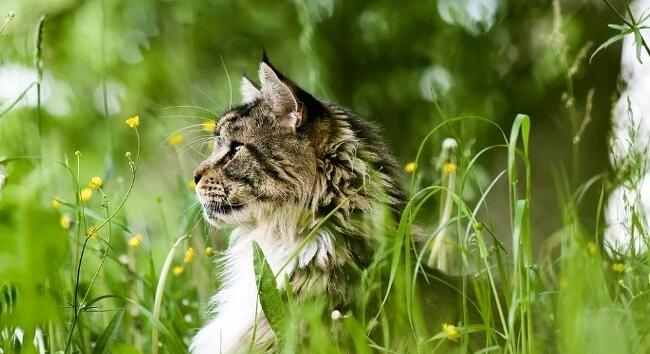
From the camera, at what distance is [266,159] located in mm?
3115

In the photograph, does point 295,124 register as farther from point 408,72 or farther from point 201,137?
point 408,72

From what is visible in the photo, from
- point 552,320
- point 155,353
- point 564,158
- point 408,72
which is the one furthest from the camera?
point 408,72

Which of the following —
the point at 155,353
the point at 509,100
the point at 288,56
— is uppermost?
the point at 288,56

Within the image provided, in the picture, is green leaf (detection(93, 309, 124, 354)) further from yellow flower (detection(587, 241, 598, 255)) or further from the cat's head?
yellow flower (detection(587, 241, 598, 255))

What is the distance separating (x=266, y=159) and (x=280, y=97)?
22 cm

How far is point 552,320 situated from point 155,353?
3.80 ft

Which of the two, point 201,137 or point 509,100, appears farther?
point 509,100

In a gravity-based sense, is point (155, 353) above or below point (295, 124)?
below

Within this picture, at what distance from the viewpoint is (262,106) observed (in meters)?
3.22

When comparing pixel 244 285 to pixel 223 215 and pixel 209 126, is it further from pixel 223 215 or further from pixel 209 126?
pixel 209 126

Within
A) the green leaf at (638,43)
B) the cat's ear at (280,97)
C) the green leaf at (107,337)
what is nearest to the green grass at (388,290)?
the green leaf at (107,337)

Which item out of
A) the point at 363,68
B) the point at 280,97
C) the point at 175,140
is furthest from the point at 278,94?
the point at 363,68

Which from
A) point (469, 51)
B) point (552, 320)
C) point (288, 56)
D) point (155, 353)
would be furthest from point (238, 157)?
point (288, 56)

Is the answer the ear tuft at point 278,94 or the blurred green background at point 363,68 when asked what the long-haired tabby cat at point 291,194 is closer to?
the ear tuft at point 278,94
